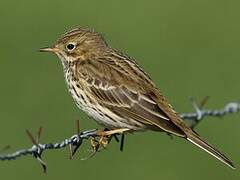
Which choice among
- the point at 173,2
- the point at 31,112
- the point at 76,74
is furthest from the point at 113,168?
the point at 173,2

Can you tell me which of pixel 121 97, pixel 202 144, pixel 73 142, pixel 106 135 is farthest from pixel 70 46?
pixel 202 144

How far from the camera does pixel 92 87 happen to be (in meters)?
10.4

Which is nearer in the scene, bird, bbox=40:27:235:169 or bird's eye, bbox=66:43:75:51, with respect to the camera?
bird, bbox=40:27:235:169

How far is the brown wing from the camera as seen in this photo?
9.99m

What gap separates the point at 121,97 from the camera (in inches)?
402

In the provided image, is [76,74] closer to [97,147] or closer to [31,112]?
[97,147]

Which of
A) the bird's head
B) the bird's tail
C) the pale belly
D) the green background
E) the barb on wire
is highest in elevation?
the green background

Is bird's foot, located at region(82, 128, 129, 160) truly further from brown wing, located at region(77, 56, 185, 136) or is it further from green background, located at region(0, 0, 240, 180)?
green background, located at region(0, 0, 240, 180)

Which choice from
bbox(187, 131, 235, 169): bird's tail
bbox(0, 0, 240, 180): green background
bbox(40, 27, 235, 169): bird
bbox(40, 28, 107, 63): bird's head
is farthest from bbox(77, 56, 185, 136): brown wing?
bbox(0, 0, 240, 180): green background

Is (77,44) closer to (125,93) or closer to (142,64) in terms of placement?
(125,93)

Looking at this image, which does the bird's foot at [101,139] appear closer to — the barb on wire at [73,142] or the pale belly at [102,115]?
the barb on wire at [73,142]

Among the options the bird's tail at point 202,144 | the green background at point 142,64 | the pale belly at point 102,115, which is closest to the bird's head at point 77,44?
the pale belly at point 102,115

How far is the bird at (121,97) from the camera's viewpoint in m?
9.98

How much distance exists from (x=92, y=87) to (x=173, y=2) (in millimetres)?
15103
